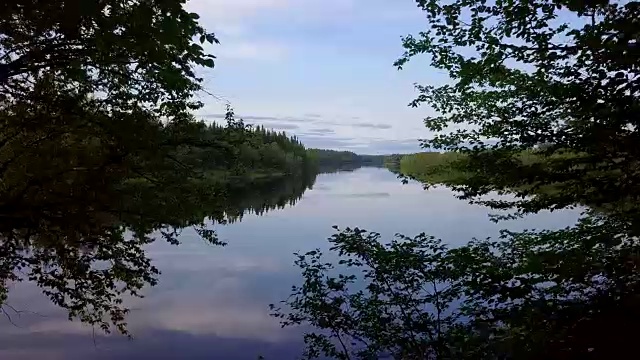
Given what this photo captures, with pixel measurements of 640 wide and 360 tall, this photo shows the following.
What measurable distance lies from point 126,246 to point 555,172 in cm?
430

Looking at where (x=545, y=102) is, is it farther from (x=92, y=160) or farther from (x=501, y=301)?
(x=92, y=160)

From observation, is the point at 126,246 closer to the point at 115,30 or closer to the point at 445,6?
the point at 115,30

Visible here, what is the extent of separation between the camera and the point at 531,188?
452 centimetres

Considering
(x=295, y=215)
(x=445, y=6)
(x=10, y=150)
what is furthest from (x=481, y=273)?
(x=295, y=215)

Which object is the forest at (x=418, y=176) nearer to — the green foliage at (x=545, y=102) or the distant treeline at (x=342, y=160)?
the green foliage at (x=545, y=102)

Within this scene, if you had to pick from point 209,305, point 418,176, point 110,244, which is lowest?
point 209,305

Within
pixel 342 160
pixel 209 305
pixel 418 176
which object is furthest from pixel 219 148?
pixel 342 160

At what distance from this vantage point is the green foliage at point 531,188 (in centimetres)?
333

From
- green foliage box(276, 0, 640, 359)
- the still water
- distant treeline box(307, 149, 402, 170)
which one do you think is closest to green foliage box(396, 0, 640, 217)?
green foliage box(276, 0, 640, 359)

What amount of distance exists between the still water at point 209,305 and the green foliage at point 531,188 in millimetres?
3484

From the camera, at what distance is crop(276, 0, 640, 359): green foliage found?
10.9 feet

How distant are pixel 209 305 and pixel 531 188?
8442 mm

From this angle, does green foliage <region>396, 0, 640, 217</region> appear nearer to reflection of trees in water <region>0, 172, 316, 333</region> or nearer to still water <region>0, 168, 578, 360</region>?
reflection of trees in water <region>0, 172, 316, 333</region>

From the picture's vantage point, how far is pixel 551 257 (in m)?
4.12
